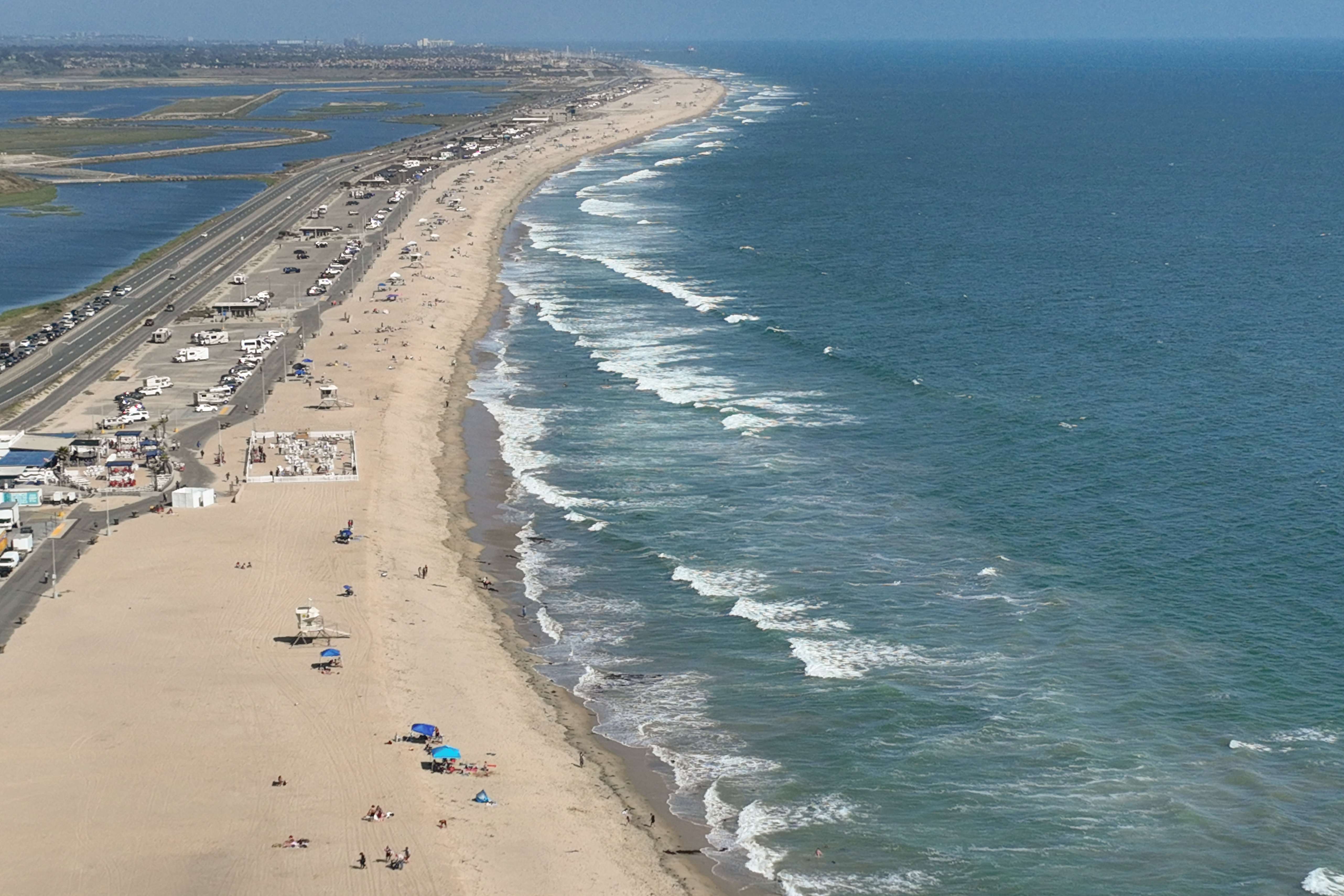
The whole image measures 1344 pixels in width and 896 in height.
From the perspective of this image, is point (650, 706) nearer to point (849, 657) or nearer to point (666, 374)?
point (849, 657)

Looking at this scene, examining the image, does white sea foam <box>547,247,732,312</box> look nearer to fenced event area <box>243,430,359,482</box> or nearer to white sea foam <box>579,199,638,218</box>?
white sea foam <box>579,199,638,218</box>

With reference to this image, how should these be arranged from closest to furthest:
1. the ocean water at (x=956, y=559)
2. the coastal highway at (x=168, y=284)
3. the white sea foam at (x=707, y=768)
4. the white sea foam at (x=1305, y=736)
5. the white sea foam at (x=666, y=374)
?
the ocean water at (x=956, y=559) < the white sea foam at (x=707, y=768) < the white sea foam at (x=1305, y=736) < the white sea foam at (x=666, y=374) < the coastal highway at (x=168, y=284)

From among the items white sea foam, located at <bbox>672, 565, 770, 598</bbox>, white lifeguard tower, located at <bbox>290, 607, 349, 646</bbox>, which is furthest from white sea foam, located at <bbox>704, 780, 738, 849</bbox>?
white lifeguard tower, located at <bbox>290, 607, 349, 646</bbox>

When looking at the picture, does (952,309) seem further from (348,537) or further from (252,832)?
(252,832)

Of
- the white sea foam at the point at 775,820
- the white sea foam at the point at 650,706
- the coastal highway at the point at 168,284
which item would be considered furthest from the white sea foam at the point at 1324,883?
the coastal highway at the point at 168,284

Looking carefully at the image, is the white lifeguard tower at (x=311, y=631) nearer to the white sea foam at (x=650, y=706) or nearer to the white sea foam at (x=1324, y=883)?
the white sea foam at (x=650, y=706)

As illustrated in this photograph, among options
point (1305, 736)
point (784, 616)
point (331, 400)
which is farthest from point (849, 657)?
point (331, 400)
